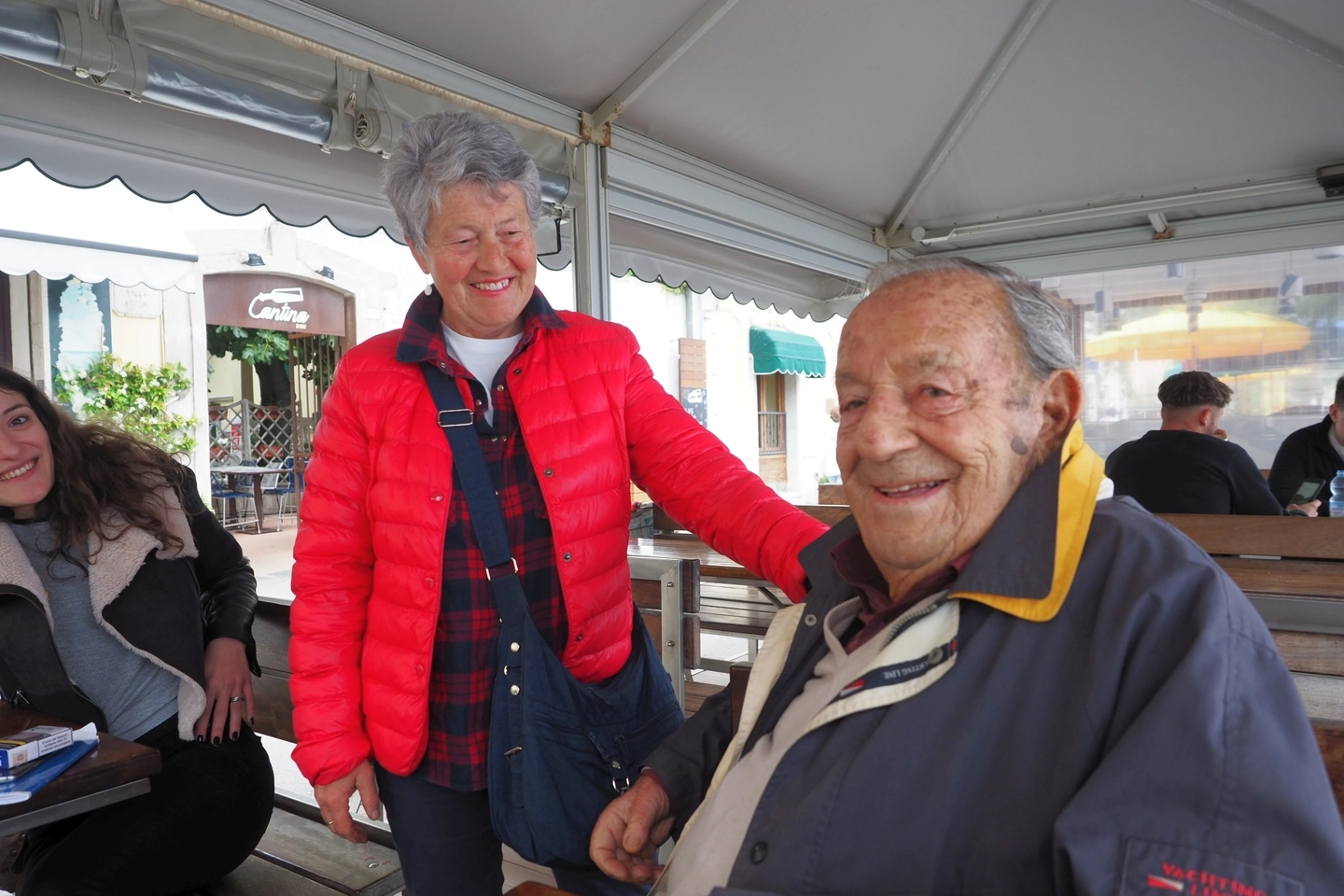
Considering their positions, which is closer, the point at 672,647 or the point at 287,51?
the point at 672,647

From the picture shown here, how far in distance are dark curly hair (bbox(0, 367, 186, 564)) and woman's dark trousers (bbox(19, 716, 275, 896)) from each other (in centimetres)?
45

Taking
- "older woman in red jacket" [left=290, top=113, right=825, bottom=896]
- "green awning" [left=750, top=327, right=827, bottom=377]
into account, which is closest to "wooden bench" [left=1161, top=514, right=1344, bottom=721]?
"older woman in red jacket" [left=290, top=113, right=825, bottom=896]

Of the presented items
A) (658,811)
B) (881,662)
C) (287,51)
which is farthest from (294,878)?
(287,51)

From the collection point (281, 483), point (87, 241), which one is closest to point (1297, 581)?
point (87, 241)

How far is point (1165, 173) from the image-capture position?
4.62 m

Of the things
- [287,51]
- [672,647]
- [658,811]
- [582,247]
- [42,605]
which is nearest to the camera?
[658,811]

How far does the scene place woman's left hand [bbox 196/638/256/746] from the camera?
2.02 metres

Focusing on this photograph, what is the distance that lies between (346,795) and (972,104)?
4.12 meters

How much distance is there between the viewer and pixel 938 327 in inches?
41.6

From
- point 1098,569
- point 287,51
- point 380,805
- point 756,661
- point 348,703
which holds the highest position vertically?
point 287,51

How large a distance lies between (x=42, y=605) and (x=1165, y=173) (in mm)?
5002

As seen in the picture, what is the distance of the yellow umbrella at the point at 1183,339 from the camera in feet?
20.4

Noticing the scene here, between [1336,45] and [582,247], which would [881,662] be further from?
[1336,45]

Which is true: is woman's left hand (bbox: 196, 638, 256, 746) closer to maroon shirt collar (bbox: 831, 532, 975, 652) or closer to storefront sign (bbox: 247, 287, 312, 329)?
maroon shirt collar (bbox: 831, 532, 975, 652)
